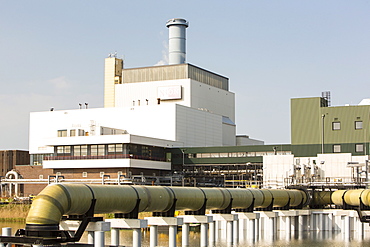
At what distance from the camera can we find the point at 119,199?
37562mm

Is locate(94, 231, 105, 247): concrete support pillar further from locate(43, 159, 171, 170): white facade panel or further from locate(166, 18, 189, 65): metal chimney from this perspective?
locate(166, 18, 189, 65): metal chimney

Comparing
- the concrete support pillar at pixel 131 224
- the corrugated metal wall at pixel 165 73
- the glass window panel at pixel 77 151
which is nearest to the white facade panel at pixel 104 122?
the glass window panel at pixel 77 151

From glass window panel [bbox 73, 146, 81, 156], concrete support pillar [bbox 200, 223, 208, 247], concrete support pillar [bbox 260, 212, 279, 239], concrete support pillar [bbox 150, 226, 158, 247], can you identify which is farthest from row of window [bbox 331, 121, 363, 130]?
concrete support pillar [bbox 150, 226, 158, 247]

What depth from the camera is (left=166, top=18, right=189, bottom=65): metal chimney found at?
12619 cm

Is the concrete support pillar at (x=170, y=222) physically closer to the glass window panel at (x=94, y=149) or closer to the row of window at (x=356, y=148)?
the row of window at (x=356, y=148)

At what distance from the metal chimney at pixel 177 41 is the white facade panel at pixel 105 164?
30372mm

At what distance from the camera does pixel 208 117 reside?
118 meters

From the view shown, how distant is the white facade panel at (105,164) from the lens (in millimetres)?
93750

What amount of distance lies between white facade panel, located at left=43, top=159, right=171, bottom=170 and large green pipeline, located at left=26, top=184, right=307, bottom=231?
3957 centimetres

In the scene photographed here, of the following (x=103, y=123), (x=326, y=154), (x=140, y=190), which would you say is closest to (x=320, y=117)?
(x=326, y=154)

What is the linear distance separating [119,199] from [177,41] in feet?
301

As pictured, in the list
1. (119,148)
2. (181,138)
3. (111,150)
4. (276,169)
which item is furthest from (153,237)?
(181,138)

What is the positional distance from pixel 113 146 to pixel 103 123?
17736 mm

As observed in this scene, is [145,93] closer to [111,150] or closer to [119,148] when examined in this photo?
[111,150]
